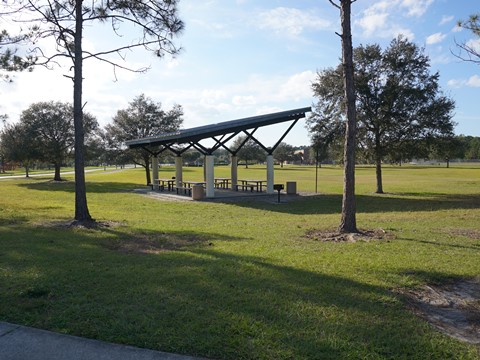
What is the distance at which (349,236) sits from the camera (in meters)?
8.59

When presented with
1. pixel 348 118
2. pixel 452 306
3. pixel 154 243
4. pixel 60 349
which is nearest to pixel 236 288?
pixel 60 349

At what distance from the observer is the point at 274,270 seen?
557cm

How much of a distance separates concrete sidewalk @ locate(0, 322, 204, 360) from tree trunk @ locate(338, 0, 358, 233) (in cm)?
669

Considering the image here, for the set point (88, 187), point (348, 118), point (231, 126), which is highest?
point (231, 126)

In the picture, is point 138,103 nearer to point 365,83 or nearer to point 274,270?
point 365,83

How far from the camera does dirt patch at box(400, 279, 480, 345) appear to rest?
3756mm

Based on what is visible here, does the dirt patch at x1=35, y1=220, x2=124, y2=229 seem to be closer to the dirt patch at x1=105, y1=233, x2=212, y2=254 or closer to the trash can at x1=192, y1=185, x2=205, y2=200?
the dirt patch at x1=105, y1=233, x2=212, y2=254

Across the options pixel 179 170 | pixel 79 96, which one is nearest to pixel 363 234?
pixel 79 96

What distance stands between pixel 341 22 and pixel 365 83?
1492 cm

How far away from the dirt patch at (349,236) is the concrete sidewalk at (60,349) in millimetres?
5842

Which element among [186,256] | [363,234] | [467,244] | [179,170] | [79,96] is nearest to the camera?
[186,256]

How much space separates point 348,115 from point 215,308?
6282 mm

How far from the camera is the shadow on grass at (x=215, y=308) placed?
3.33 meters

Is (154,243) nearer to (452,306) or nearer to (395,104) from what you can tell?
(452,306)
